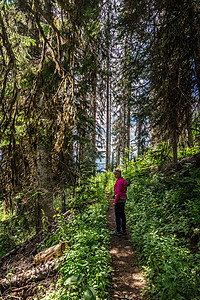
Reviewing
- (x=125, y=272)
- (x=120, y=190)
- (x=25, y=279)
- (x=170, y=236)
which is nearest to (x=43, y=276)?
(x=25, y=279)

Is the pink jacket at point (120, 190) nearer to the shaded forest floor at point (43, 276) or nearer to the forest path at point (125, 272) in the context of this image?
the forest path at point (125, 272)

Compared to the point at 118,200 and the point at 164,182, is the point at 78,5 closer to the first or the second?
the point at 118,200

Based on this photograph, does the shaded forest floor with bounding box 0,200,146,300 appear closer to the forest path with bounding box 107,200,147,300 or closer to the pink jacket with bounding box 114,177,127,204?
the forest path with bounding box 107,200,147,300

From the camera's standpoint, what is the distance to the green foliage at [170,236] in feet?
8.57

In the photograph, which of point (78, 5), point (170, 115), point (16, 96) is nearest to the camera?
point (16, 96)

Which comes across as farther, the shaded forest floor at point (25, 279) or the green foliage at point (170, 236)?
the shaded forest floor at point (25, 279)

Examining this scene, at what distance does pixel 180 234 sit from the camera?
12.8 feet

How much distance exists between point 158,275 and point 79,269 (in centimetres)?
142

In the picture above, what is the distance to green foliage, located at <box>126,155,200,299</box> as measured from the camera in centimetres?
261

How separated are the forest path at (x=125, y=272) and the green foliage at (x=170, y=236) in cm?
22

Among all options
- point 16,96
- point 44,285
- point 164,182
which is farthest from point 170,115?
point 44,285

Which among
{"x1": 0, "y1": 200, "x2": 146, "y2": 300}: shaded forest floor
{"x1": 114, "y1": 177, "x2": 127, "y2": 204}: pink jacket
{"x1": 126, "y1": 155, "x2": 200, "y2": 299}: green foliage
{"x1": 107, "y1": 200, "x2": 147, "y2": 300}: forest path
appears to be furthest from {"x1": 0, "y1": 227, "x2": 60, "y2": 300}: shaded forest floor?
{"x1": 114, "y1": 177, "x2": 127, "y2": 204}: pink jacket

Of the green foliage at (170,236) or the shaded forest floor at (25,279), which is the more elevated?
the green foliage at (170,236)

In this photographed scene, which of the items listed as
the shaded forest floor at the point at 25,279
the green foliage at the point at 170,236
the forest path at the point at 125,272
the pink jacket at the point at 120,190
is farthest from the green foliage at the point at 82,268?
the pink jacket at the point at 120,190
